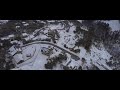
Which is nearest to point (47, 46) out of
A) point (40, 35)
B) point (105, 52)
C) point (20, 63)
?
point (40, 35)

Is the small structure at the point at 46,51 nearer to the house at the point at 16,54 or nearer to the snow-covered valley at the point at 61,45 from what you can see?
the snow-covered valley at the point at 61,45

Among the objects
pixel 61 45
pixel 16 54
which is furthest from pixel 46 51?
pixel 16 54

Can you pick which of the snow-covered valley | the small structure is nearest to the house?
the snow-covered valley

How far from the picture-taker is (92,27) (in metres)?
4.75

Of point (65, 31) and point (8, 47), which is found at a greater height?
point (65, 31)

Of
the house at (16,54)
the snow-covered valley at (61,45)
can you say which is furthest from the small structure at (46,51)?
the house at (16,54)

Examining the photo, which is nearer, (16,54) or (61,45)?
(16,54)

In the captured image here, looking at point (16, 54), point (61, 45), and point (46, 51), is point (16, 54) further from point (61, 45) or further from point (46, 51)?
point (61, 45)

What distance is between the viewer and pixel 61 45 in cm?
431

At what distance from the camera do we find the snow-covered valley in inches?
153

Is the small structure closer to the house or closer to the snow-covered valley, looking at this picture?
the snow-covered valley

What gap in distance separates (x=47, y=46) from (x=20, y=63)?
2.24 ft
